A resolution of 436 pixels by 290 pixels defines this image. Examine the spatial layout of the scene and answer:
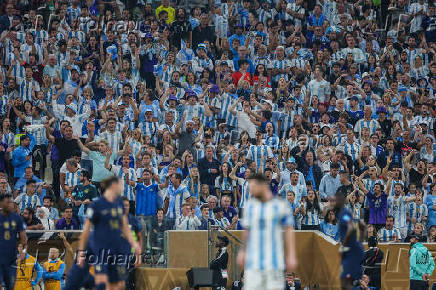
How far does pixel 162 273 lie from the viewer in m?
18.3

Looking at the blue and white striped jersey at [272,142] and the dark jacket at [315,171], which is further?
the blue and white striped jersey at [272,142]

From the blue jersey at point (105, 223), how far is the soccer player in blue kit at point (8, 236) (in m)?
2.18

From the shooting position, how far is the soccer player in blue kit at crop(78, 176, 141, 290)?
504 inches

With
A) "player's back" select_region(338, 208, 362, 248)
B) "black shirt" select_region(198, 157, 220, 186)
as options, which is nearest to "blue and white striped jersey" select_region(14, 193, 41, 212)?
"black shirt" select_region(198, 157, 220, 186)

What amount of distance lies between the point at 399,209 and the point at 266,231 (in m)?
10.1

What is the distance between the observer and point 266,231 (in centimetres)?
1157

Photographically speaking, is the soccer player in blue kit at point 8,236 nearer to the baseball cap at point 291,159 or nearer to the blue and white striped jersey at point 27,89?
the baseball cap at point 291,159

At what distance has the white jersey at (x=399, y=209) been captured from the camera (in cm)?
2102

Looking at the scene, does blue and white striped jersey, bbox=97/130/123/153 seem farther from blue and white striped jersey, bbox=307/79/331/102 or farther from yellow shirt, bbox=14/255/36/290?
blue and white striped jersey, bbox=307/79/331/102

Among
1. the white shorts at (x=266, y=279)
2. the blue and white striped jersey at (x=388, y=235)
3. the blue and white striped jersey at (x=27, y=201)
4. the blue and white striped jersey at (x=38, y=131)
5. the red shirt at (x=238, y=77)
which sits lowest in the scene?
the white shorts at (x=266, y=279)

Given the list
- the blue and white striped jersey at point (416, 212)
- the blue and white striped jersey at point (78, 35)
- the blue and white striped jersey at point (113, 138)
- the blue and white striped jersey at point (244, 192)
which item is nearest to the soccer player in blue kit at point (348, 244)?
the blue and white striped jersey at point (244, 192)

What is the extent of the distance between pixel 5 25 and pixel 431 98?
11712 mm

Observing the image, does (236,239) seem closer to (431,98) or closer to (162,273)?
(162,273)

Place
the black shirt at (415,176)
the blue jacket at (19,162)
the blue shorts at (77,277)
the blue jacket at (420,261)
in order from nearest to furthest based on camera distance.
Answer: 1. the blue shorts at (77,277)
2. the blue jacket at (420,261)
3. the blue jacket at (19,162)
4. the black shirt at (415,176)
